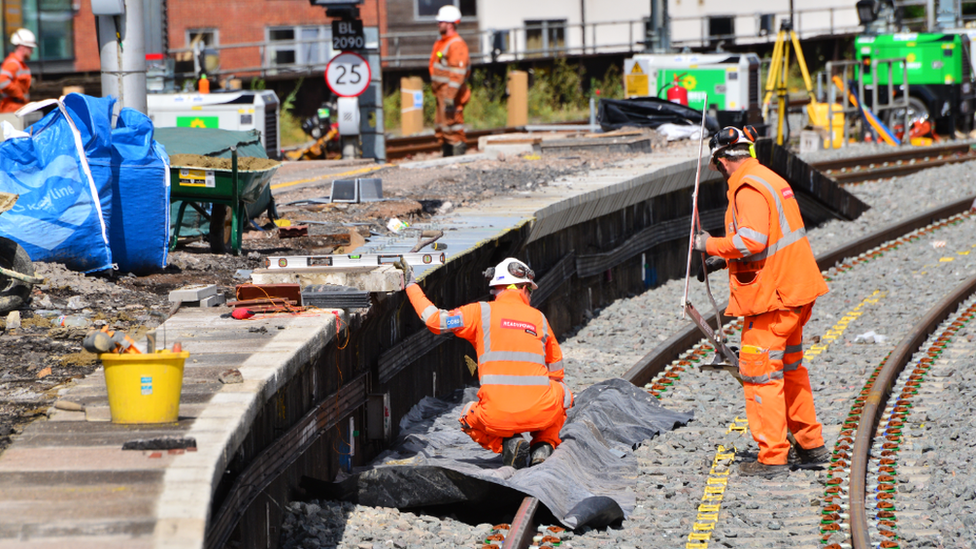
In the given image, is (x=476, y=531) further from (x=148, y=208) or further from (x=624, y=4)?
(x=624, y=4)

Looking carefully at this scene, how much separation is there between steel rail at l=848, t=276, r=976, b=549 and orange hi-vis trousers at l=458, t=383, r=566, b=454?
176cm

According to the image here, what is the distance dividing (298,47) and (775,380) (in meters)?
32.3

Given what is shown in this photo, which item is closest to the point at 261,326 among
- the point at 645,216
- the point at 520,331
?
the point at 520,331

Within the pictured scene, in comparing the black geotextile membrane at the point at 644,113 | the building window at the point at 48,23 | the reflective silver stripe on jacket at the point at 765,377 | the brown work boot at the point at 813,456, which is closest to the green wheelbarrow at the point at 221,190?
the reflective silver stripe on jacket at the point at 765,377

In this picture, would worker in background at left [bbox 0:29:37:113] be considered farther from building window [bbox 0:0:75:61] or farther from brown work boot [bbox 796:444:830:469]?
building window [bbox 0:0:75:61]

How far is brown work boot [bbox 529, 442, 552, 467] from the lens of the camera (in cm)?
744

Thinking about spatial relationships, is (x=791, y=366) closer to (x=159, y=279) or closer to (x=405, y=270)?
(x=405, y=270)

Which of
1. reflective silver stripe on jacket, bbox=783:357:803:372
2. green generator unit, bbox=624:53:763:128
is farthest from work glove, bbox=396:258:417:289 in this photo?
green generator unit, bbox=624:53:763:128

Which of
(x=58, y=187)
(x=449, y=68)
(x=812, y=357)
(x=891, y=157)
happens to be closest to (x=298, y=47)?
(x=449, y=68)

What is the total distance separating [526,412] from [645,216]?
313 inches

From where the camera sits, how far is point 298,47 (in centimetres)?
3781

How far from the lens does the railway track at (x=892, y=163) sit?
21766 mm

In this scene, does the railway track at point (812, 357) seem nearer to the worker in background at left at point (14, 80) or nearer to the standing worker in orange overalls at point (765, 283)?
the standing worker in orange overalls at point (765, 283)

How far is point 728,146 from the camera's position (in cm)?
747
